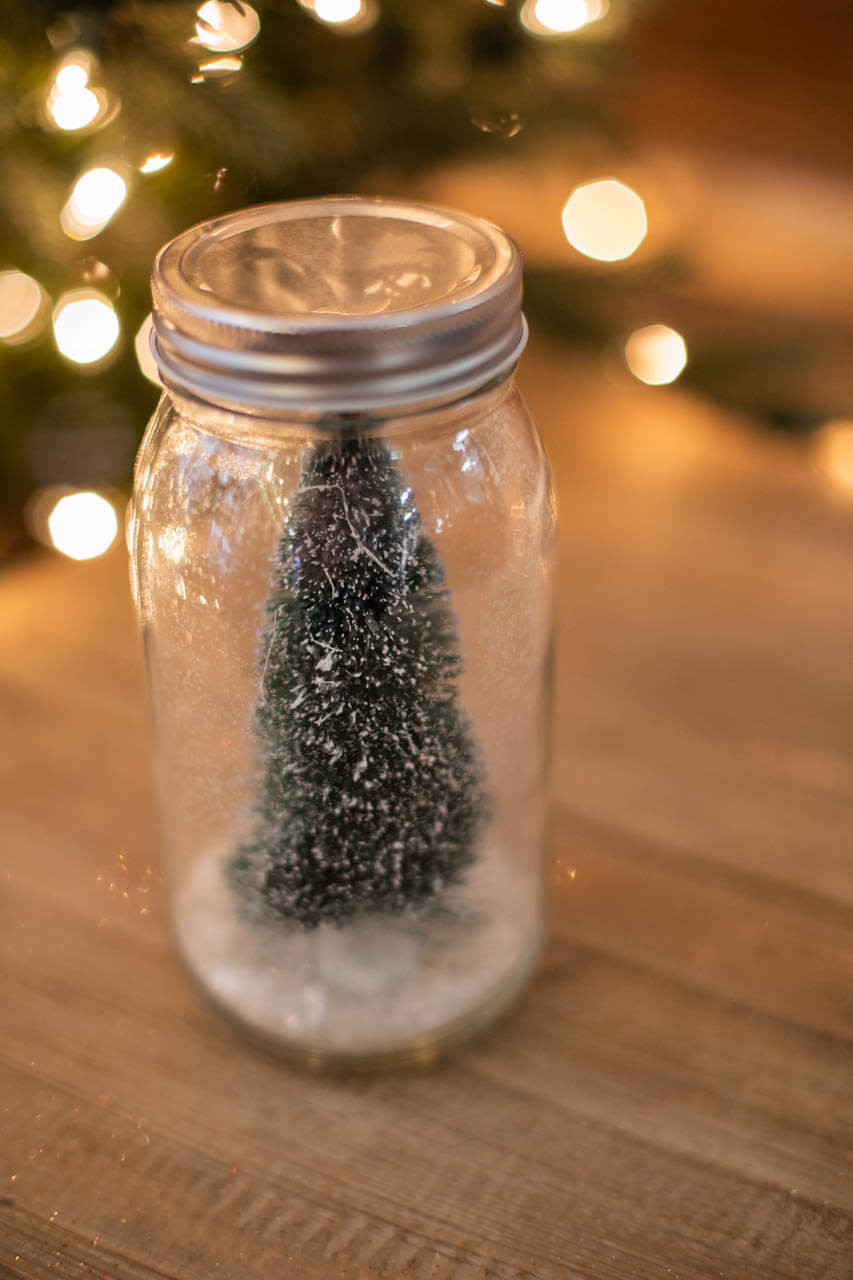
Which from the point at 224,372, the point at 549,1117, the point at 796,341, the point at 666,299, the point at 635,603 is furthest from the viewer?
the point at 666,299

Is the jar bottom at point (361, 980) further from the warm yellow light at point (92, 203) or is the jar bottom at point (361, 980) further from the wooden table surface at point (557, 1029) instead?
the warm yellow light at point (92, 203)

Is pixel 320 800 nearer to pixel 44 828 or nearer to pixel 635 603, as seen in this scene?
pixel 44 828

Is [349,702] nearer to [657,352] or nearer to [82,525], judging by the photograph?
[82,525]

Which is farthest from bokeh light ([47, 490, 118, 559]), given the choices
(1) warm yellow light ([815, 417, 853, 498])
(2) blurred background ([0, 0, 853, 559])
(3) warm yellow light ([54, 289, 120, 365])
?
(1) warm yellow light ([815, 417, 853, 498])

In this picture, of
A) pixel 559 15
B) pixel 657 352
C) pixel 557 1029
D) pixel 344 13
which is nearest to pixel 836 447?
pixel 657 352

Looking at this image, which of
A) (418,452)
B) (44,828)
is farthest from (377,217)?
(44,828)

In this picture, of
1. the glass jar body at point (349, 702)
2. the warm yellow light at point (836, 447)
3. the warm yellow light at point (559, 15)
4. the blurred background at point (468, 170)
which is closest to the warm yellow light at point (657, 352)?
the blurred background at point (468, 170)
